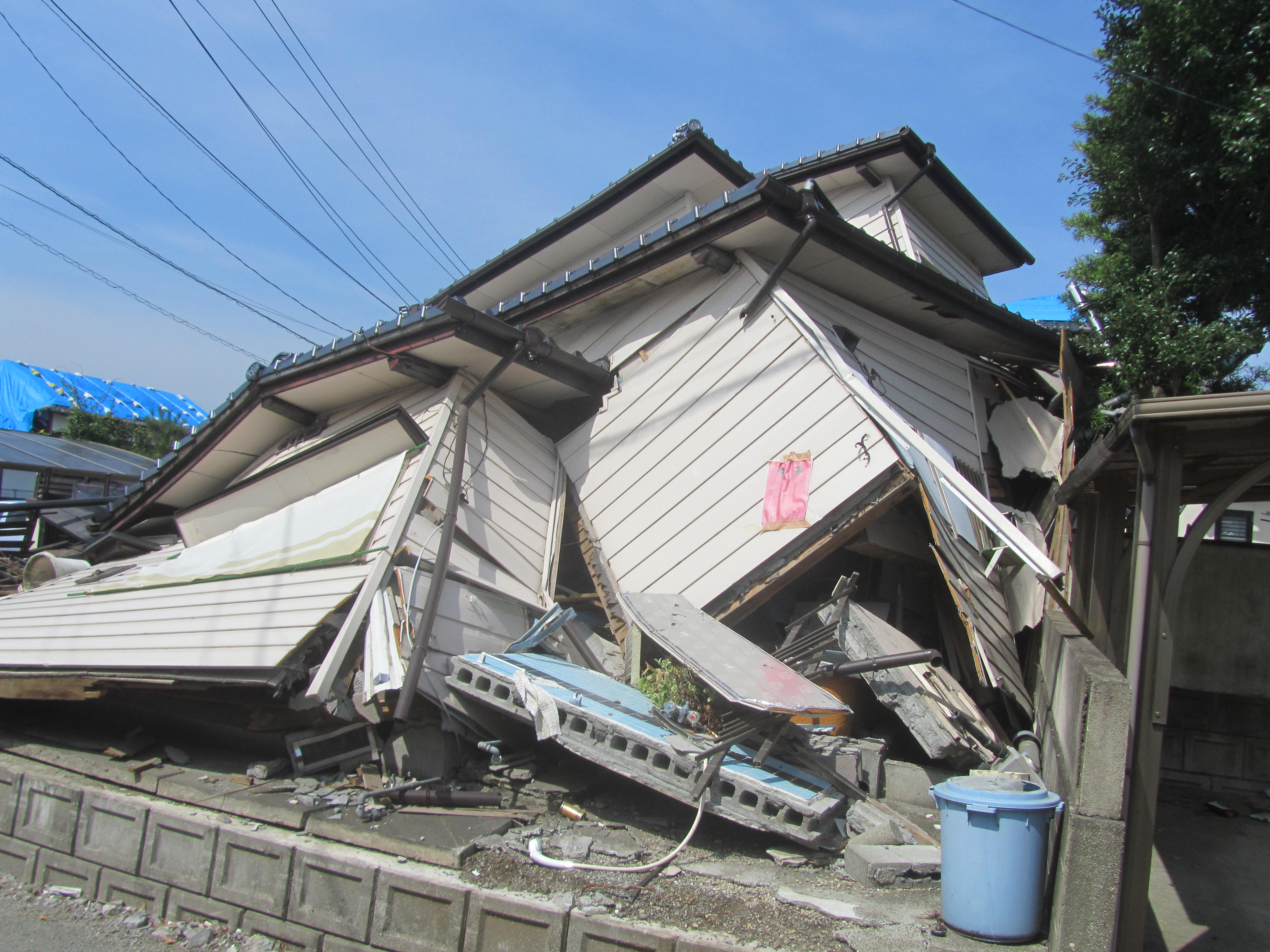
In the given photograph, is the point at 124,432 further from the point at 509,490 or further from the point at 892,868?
the point at 892,868

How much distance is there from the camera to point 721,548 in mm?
6930

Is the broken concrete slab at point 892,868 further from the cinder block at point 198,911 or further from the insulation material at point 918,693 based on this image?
the cinder block at point 198,911

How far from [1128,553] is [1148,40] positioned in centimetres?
669

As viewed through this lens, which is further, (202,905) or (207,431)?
(207,431)

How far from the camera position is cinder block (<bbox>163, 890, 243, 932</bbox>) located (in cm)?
477

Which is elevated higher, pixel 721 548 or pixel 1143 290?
pixel 1143 290

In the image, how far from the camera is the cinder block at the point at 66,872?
5.37m

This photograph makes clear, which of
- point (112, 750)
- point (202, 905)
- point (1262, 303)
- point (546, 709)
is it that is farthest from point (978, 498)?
point (1262, 303)

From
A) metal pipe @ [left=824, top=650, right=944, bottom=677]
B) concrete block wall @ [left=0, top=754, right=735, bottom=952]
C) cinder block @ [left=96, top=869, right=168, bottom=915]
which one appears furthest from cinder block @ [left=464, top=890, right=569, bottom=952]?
metal pipe @ [left=824, top=650, right=944, bottom=677]

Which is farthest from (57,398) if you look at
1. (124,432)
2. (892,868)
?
(892,868)

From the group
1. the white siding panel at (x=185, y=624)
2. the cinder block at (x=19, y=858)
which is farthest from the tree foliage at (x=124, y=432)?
the cinder block at (x=19, y=858)

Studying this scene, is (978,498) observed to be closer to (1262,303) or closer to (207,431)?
(1262,303)

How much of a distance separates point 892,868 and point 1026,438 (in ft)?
20.1

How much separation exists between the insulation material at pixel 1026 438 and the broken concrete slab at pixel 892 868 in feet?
18.1
